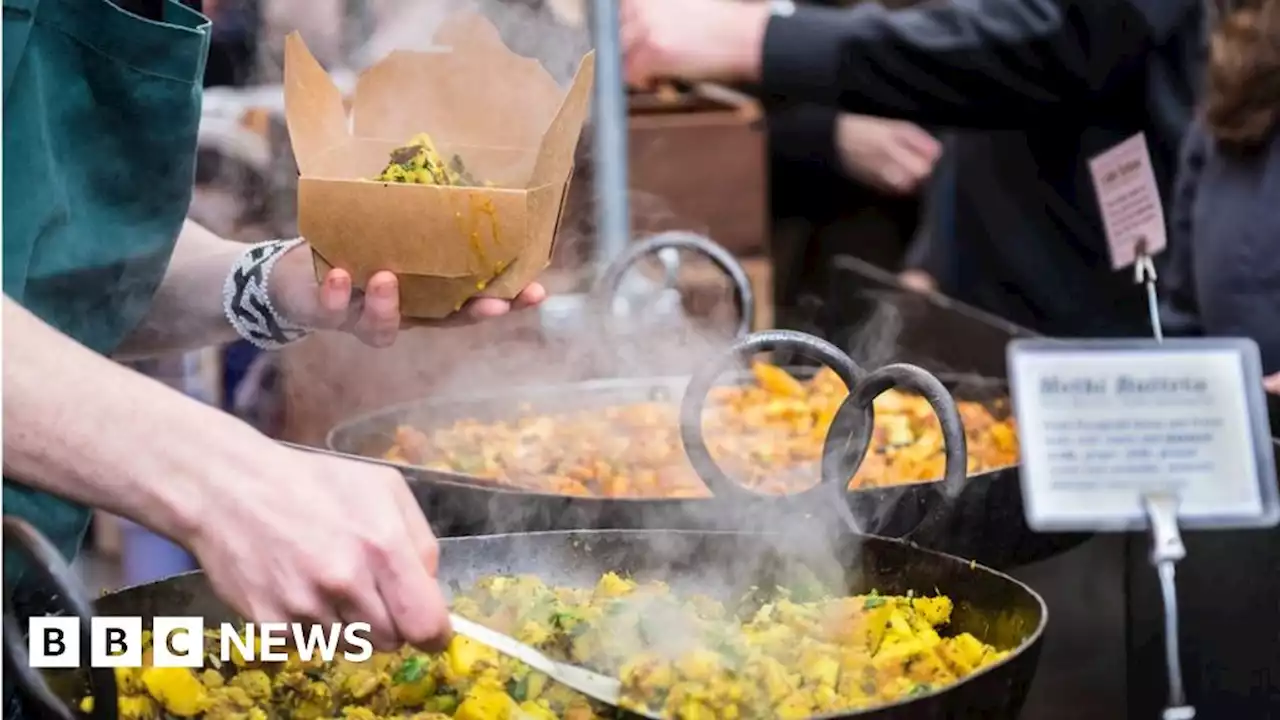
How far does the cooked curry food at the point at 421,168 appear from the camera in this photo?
4.04 feet

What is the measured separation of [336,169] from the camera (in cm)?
131

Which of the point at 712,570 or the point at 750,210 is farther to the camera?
the point at 750,210

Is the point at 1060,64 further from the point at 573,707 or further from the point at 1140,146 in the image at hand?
the point at 573,707

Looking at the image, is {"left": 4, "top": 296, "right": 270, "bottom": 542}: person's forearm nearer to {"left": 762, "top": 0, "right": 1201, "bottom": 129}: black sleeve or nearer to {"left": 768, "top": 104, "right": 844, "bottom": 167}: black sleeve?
{"left": 762, "top": 0, "right": 1201, "bottom": 129}: black sleeve

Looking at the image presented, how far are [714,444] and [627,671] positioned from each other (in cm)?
81

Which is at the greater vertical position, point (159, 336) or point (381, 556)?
point (159, 336)

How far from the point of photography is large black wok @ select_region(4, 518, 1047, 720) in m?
0.92

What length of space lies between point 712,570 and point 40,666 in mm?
528

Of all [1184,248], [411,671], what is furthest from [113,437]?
[1184,248]

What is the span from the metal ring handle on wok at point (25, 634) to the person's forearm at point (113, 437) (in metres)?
0.05

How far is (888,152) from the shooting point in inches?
152

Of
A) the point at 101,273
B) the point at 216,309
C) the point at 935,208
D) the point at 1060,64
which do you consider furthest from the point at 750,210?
the point at 101,273

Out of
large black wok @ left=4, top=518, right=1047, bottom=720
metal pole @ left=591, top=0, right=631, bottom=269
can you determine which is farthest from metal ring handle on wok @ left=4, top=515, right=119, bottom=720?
metal pole @ left=591, top=0, right=631, bottom=269

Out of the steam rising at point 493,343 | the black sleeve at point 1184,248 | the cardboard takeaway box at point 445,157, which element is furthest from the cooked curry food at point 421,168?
the black sleeve at point 1184,248
